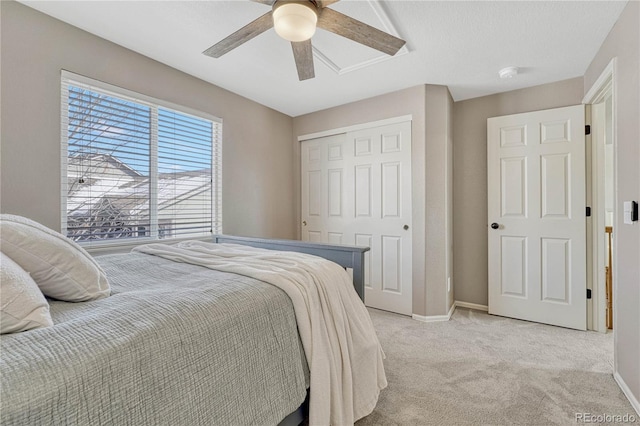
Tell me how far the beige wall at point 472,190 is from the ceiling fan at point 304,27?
201 centimetres

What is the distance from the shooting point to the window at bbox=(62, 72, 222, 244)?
2068mm

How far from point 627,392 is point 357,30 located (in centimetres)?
261

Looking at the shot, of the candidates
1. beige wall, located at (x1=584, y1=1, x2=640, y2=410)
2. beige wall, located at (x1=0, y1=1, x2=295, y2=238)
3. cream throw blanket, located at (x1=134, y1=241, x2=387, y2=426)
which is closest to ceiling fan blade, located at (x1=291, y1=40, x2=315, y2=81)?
cream throw blanket, located at (x1=134, y1=241, x2=387, y2=426)

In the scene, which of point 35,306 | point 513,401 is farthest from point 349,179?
point 35,306

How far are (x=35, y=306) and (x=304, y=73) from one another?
1.87m

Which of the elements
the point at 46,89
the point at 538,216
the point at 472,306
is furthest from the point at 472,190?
the point at 46,89

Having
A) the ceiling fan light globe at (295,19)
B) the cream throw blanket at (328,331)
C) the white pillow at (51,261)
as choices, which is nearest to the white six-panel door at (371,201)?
the cream throw blanket at (328,331)

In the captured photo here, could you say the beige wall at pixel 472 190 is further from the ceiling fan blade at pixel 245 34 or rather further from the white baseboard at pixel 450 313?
the ceiling fan blade at pixel 245 34

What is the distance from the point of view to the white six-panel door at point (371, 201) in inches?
122

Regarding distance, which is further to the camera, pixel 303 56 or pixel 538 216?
pixel 538 216

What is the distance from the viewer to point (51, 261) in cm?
101

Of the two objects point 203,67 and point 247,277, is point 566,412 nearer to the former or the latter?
point 247,277

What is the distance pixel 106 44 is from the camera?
2.18 metres

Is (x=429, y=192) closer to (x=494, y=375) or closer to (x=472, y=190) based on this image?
(x=472, y=190)
